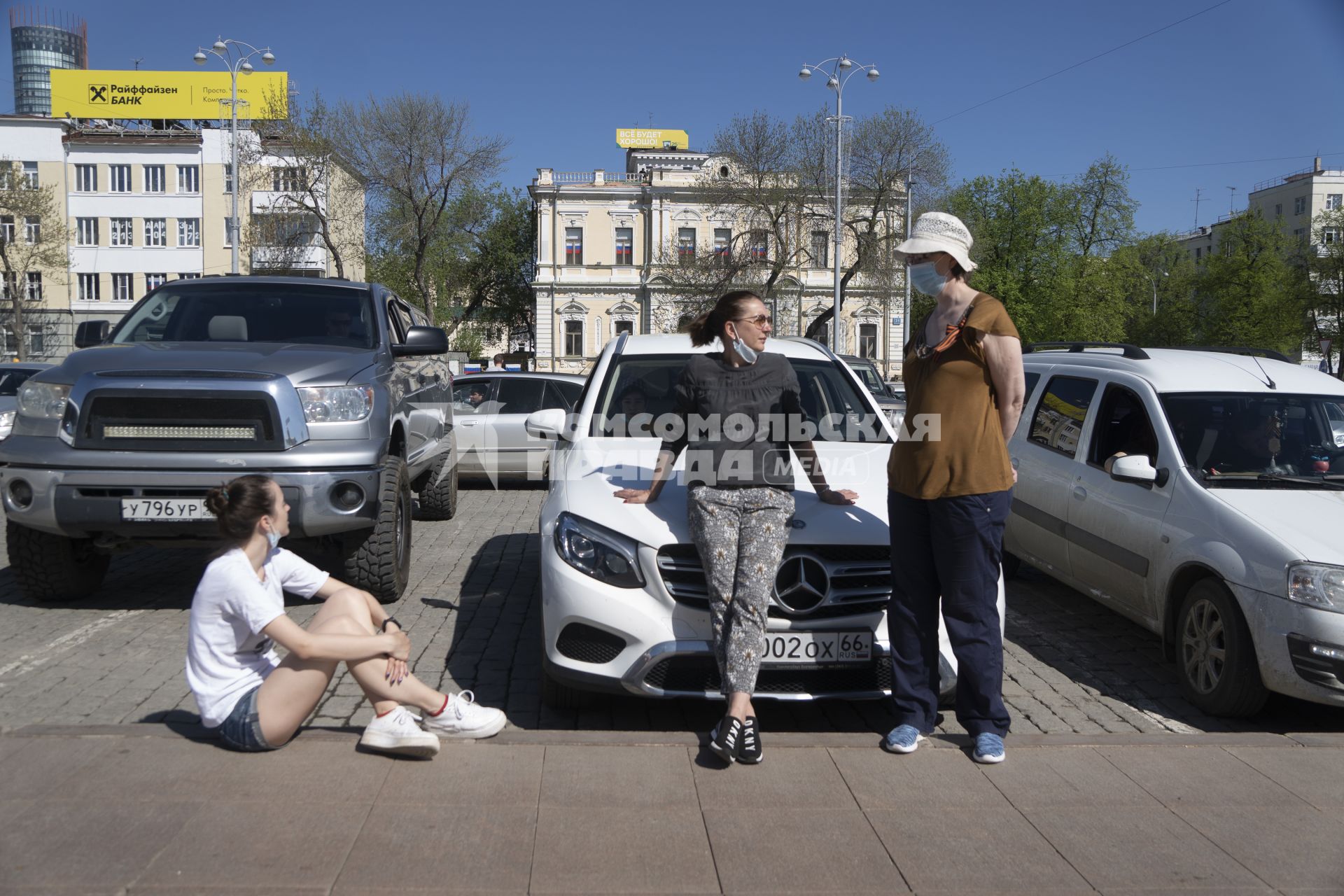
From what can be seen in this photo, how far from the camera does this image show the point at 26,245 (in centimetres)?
6544

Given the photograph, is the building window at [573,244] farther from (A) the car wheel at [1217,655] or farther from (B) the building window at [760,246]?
(A) the car wheel at [1217,655]

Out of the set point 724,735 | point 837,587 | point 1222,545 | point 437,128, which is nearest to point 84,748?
point 724,735

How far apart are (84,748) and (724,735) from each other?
240 cm

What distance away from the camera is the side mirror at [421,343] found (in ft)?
24.6

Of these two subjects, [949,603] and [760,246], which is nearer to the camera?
[949,603]

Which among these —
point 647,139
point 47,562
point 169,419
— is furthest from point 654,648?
point 647,139

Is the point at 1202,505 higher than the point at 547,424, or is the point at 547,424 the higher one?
the point at 547,424

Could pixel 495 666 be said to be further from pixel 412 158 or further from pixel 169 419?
pixel 412 158

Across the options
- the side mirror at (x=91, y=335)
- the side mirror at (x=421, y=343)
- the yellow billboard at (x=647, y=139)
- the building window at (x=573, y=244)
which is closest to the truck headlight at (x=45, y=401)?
the side mirror at (x=91, y=335)

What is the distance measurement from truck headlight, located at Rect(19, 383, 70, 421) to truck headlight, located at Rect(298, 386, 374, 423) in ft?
4.43

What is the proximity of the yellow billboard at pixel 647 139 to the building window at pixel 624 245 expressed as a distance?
26123 mm

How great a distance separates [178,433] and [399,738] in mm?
3045

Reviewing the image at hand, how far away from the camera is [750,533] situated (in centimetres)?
428

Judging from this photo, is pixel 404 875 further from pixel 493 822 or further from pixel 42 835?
pixel 42 835
